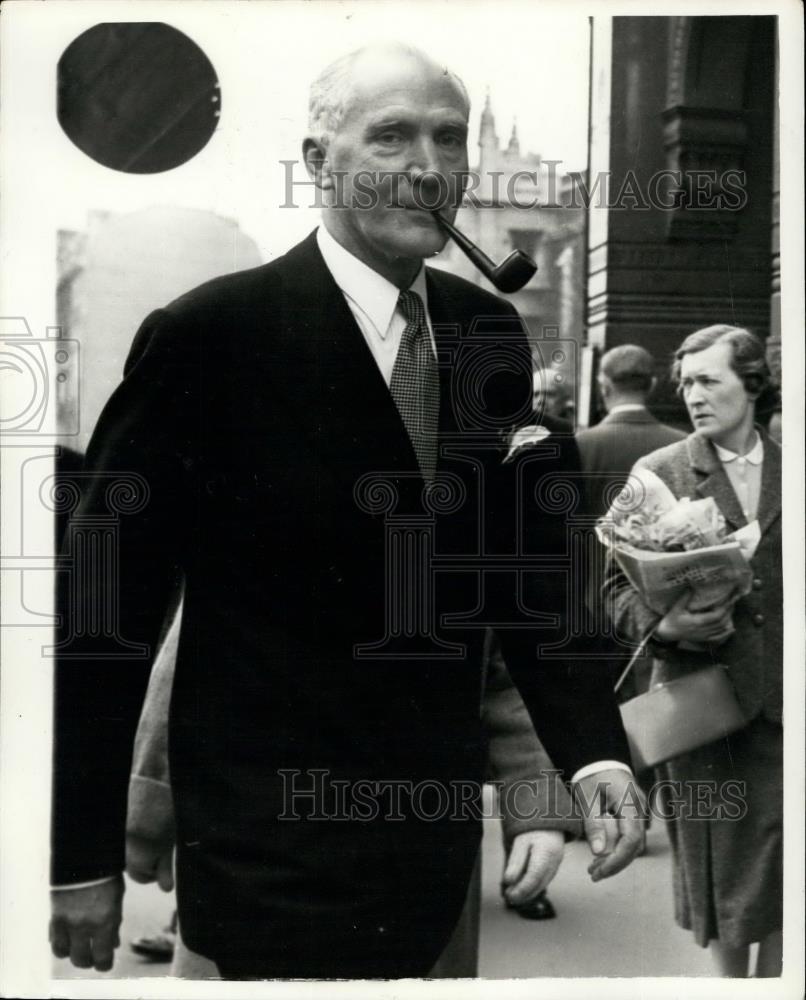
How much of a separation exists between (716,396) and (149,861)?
1810 millimetres


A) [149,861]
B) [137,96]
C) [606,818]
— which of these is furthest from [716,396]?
[149,861]

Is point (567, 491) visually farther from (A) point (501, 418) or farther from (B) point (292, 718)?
(B) point (292, 718)

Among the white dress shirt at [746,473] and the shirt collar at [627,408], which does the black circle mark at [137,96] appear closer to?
the shirt collar at [627,408]

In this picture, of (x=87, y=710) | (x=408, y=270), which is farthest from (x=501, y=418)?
(x=87, y=710)

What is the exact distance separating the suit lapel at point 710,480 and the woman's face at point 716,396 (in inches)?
1.3

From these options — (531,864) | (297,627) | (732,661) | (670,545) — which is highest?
(670,545)

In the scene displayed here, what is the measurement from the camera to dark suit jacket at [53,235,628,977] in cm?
300

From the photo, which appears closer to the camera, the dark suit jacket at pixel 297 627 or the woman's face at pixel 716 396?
the dark suit jacket at pixel 297 627

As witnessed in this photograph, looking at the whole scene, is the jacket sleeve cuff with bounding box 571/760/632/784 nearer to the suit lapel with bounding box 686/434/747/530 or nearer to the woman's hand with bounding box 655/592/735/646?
the woman's hand with bounding box 655/592/735/646

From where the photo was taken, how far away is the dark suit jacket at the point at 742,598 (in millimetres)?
3141

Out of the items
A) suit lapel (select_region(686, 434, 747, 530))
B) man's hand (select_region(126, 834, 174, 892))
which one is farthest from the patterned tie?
man's hand (select_region(126, 834, 174, 892))

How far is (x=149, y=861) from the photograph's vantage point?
120 inches

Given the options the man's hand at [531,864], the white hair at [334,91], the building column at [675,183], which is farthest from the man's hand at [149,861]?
the white hair at [334,91]

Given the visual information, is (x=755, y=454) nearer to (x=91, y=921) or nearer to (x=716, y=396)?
(x=716, y=396)
